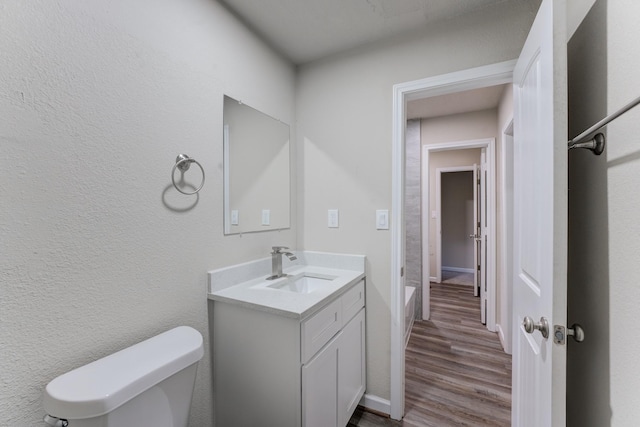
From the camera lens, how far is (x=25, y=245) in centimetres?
79

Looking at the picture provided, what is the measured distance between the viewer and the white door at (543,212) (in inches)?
30.6

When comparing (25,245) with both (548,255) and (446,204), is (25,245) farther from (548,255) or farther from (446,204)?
(446,204)

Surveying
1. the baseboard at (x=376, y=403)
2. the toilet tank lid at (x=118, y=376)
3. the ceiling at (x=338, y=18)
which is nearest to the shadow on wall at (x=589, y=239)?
the ceiling at (x=338, y=18)

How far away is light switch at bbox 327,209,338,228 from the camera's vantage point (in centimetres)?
190

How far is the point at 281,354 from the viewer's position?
3.80ft

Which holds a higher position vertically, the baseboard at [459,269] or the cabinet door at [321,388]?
the cabinet door at [321,388]

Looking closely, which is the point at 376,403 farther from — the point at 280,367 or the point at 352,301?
the point at 280,367

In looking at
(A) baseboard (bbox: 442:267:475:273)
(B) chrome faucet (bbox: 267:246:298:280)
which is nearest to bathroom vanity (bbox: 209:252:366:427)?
(B) chrome faucet (bbox: 267:246:298:280)

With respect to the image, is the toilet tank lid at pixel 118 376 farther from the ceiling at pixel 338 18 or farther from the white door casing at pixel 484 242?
the white door casing at pixel 484 242

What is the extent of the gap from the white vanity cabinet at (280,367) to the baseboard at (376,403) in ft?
1.08

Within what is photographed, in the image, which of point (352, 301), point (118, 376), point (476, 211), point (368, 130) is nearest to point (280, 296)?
point (352, 301)

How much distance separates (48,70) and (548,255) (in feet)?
5.31

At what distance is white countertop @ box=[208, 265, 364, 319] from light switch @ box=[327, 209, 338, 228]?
0.36 m

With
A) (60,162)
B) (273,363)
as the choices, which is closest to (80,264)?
(60,162)
